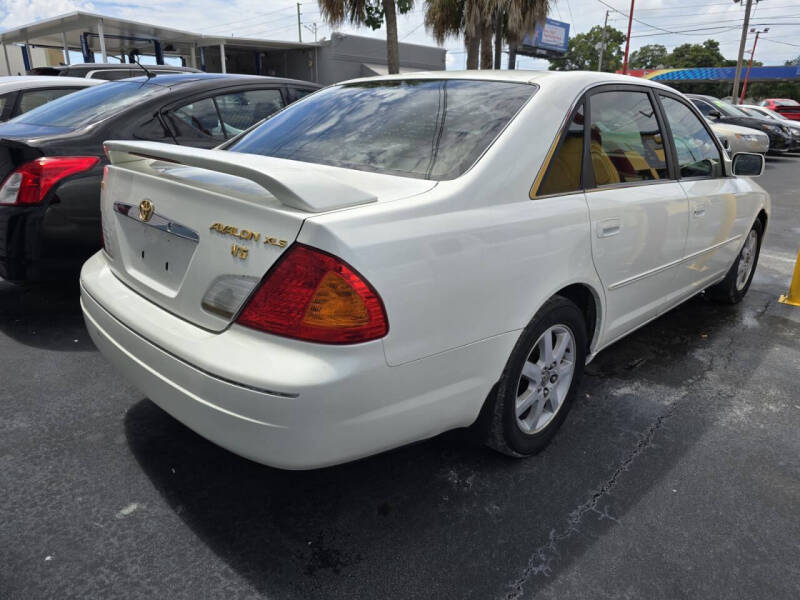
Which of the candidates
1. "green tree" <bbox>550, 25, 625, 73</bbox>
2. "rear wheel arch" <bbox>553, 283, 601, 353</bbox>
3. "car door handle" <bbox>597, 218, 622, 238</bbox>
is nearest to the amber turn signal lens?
"rear wheel arch" <bbox>553, 283, 601, 353</bbox>

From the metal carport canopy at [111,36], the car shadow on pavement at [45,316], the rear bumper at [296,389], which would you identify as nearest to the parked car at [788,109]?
the metal carport canopy at [111,36]

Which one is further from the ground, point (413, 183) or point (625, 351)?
point (413, 183)

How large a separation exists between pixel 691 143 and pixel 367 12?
41.5 feet

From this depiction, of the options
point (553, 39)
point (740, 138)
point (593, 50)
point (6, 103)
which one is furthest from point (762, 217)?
point (593, 50)

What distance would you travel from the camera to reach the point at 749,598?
181 cm

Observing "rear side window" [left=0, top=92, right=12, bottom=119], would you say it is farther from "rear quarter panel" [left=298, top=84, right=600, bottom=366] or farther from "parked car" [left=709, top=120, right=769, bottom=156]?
"parked car" [left=709, top=120, right=769, bottom=156]

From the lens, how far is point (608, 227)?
8.42 ft

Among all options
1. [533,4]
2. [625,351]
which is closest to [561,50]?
[533,4]

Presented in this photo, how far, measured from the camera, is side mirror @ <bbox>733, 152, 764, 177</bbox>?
12.8ft

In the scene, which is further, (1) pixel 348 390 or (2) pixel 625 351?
(2) pixel 625 351

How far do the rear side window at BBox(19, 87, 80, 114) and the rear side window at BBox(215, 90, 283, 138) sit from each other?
2.70 m

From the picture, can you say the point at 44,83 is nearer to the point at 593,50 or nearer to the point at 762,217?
the point at 762,217

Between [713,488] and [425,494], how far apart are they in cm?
115

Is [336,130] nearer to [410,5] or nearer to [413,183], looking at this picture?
[413,183]
